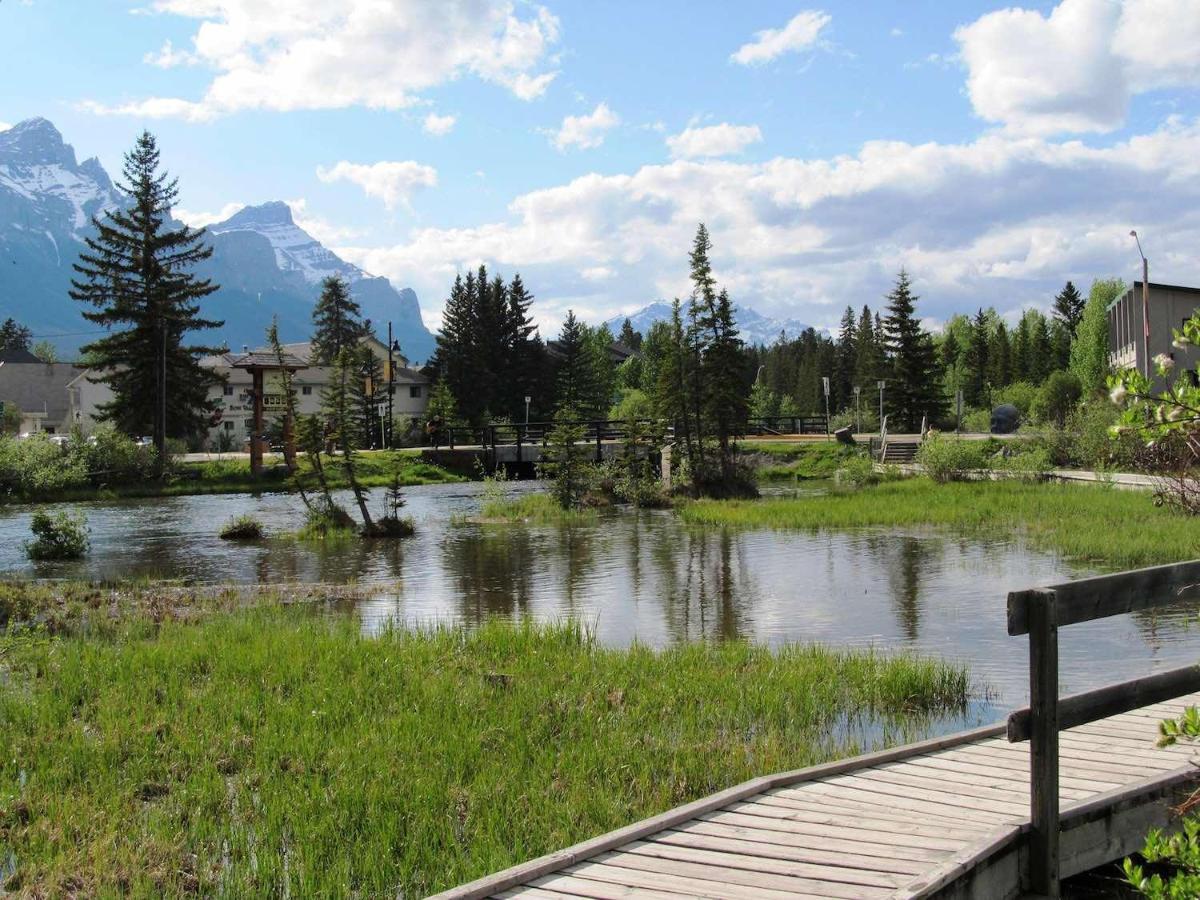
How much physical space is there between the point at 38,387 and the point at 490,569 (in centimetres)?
9992

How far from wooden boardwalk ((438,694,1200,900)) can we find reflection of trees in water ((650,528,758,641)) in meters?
7.53

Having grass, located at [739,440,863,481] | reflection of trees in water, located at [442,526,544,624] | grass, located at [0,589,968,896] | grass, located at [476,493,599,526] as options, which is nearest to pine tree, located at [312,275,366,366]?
grass, located at [739,440,863,481]

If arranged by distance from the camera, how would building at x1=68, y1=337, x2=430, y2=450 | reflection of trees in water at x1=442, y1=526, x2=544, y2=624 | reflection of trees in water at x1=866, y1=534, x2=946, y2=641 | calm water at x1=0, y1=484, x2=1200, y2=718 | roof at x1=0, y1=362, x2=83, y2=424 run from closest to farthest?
calm water at x1=0, y1=484, x2=1200, y2=718 → reflection of trees in water at x1=866, y1=534, x2=946, y2=641 → reflection of trees in water at x1=442, y1=526, x2=544, y2=624 → building at x1=68, y1=337, x2=430, y2=450 → roof at x1=0, y1=362, x2=83, y2=424

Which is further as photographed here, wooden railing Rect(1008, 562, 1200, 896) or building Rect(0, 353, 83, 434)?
building Rect(0, 353, 83, 434)

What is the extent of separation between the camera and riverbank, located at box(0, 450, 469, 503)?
45500 mm

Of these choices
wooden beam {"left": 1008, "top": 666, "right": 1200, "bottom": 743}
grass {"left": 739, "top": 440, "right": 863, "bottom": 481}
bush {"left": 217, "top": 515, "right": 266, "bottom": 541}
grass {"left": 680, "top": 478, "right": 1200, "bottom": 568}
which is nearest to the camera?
wooden beam {"left": 1008, "top": 666, "right": 1200, "bottom": 743}

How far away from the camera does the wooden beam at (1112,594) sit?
18.5 ft

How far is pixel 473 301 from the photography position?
8700cm

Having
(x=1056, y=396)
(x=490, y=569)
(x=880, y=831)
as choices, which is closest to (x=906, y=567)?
(x=490, y=569)

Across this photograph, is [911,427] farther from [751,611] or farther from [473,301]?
[751,611]

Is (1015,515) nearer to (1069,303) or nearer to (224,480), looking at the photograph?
(224,480)

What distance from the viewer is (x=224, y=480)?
50.8 meters

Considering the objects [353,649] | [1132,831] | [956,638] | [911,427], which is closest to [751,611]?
[956,638]

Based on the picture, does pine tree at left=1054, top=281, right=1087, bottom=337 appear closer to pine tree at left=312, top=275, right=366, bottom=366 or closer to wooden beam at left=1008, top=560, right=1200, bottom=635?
pine tree at left=312, top=275, right=366, bottom=366
